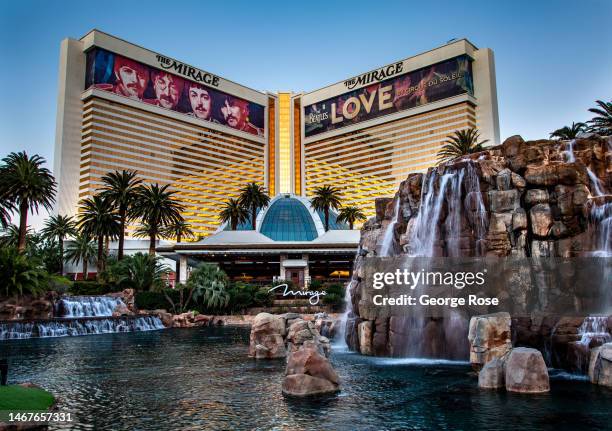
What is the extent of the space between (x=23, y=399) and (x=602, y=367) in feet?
49.6

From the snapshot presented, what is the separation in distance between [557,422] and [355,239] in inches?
2637

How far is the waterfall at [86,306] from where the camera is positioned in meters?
43.4

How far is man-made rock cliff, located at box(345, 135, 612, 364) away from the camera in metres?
20.5

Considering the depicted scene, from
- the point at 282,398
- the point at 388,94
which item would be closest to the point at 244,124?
the point at 388,94

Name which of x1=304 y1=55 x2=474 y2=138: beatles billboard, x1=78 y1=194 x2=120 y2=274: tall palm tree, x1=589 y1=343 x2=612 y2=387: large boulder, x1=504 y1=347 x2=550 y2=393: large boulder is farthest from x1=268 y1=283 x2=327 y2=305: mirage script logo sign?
x1=304 y1=55 x2=474 y2=138: beatles billboard

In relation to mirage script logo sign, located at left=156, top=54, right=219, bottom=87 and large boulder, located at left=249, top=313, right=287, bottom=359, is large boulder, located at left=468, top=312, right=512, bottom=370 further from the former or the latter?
mirage script logo sign, located at left=156, top=54, right=219, bottom=87

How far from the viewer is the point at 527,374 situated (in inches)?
531

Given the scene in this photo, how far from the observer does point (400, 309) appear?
22.1 m

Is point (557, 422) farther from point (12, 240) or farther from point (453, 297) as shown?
point (12, 240)

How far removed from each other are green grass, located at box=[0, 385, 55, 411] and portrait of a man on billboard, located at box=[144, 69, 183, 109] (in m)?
146

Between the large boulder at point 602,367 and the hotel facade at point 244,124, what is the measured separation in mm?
117571

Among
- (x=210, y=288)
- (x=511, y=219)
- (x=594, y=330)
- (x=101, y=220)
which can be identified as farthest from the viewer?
(x=101, y=220)

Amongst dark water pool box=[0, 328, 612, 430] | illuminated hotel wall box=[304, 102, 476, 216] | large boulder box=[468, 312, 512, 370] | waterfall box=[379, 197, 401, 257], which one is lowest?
dark water pool box=[0, 328, 612, 430]

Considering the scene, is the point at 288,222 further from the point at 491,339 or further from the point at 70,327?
the point at 491,339
